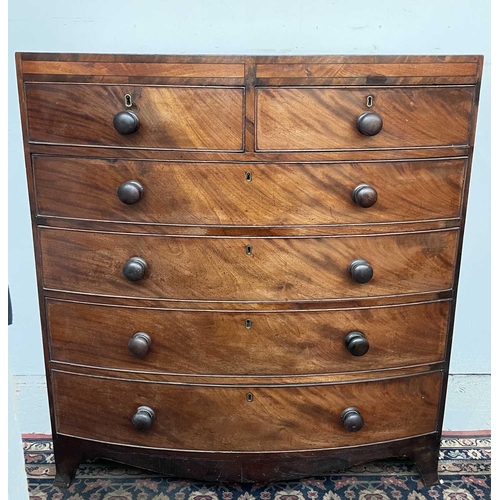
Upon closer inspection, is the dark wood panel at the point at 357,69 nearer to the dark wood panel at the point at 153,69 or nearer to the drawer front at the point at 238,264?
the dark wood panel at the point at 153,69

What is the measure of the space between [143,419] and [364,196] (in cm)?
88

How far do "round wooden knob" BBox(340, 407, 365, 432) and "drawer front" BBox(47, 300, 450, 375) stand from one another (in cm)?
13

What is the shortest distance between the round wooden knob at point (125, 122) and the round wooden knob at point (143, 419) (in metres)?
0.79

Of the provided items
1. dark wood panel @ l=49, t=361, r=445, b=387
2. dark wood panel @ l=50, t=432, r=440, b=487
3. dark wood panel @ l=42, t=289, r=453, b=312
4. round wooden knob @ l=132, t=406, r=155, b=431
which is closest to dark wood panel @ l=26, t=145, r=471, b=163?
dark wood panel @ l=42, t=289, r=453, b=312

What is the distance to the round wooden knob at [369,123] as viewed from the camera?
133 centimetres

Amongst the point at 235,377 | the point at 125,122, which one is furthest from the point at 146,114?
the point at 235,377

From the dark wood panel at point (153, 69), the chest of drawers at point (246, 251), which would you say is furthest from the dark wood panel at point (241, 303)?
A: the dark wood panel at point (153, 69)

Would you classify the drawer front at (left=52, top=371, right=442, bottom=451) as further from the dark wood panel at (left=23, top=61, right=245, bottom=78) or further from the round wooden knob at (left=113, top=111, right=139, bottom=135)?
the dark wood panel at (left=23, top=61, right=245, bottom=78)

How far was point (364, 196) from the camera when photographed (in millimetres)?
1378

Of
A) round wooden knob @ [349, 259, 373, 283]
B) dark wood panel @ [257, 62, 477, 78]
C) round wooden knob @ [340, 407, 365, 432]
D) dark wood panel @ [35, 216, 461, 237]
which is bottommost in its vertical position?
round wooden knob @ [340, 407, 365, 432]

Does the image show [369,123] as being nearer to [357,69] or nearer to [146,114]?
[357,69]

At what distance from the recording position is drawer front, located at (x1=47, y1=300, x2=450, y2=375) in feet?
4.89

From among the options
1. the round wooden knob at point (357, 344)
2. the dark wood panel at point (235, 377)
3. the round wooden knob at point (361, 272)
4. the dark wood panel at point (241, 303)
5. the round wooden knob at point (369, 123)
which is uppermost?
the round wooden knob at point (369, 123)
